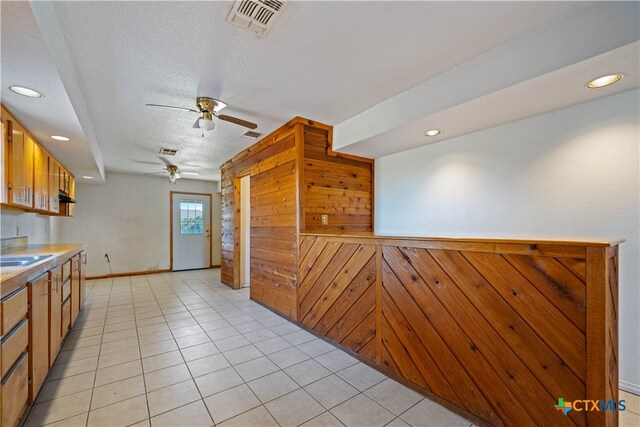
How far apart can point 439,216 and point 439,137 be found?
0.89 m

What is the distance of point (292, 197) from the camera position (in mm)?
3445

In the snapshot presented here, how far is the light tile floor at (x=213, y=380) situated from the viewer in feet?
5.86

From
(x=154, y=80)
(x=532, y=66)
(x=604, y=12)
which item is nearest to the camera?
(x=604, y=12)

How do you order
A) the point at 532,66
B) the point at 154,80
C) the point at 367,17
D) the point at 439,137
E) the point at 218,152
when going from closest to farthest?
the point at 367,17 < the point at 532,66 < the point at 154,80 < the point at 439,137 < the point at 218,152

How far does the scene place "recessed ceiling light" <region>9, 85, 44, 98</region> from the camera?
1968 mm

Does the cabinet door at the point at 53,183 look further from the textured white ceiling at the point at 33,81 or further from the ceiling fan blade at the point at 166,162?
the ceiling fan blade at the point at 166,162

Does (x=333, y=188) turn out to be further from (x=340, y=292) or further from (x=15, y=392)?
(x=15, y=392)

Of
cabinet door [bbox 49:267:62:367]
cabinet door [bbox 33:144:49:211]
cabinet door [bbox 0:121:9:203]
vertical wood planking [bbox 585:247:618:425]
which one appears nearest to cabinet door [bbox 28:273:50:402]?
cabinet door [bbox 49:267:62:367]

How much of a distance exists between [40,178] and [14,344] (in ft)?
8.28

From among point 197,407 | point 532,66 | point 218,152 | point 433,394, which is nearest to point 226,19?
point 532,66

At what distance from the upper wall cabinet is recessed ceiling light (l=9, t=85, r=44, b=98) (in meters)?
0.40

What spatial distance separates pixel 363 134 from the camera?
3088 mm

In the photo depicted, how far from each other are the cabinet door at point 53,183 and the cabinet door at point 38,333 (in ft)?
7.38

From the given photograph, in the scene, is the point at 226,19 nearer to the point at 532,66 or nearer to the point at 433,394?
the point at 532,66
